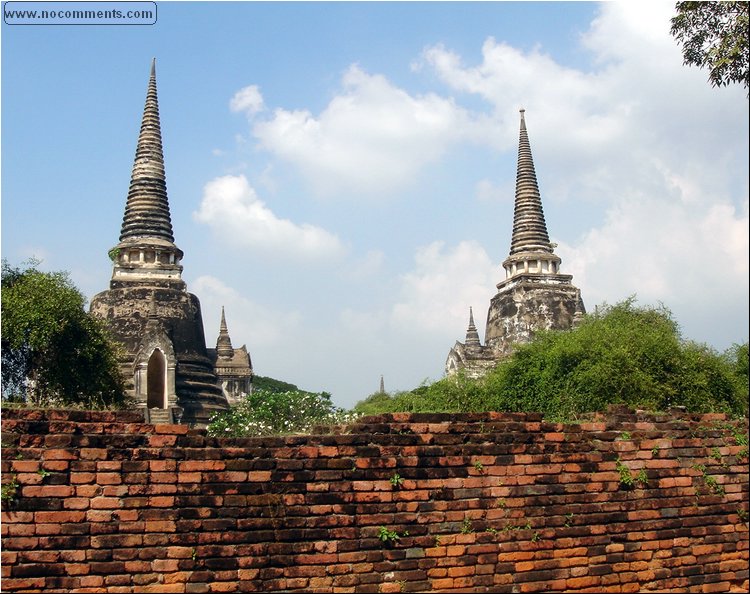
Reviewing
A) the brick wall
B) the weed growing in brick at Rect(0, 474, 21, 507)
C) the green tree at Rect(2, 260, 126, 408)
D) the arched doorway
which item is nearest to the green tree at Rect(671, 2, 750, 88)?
the brick wall

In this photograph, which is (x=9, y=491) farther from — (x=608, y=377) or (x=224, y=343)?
(x=224, y=343)

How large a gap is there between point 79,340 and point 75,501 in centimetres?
1749

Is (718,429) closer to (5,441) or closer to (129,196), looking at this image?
(5,441)

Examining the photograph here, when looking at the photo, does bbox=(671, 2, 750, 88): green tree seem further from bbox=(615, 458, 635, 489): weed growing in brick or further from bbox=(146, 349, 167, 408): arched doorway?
bbox=(146, 349, 167, 408): arched doorway

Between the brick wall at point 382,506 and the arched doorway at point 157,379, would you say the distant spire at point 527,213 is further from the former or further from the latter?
the brick wall at point 382,506

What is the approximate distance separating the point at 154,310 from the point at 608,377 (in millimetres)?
17547

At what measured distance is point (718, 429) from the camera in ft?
27.7

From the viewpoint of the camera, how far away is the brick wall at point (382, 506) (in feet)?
20.4

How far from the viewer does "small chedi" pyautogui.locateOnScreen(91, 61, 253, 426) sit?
28.4 m

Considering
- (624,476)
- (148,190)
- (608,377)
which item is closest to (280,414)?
(608,377)

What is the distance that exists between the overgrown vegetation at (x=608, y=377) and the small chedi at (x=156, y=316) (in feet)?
28.6

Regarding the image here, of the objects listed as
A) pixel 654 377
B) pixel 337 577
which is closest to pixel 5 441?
pixel 337 577

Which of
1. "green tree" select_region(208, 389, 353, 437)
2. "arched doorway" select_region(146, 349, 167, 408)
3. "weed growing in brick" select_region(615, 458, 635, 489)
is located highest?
"arched doorway" select_region(146, 349, 167, 408)

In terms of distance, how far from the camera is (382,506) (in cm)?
695
